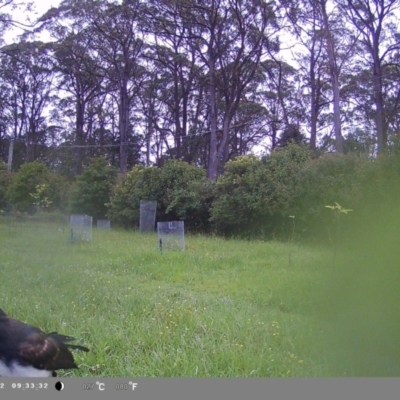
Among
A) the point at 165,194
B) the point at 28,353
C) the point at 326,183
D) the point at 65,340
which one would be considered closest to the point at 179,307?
the point at 65,340

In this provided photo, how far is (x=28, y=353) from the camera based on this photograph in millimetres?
2006

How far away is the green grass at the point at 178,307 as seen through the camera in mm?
2451

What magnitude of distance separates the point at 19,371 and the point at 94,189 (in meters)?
13.8

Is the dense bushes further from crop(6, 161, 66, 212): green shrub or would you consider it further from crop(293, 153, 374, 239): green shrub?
crop(293, 153, 374, 239): green shrub

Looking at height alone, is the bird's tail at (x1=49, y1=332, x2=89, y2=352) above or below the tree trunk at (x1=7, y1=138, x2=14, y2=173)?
below

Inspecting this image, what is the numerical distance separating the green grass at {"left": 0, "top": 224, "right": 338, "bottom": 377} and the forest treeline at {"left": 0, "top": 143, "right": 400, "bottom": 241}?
664 millimetres

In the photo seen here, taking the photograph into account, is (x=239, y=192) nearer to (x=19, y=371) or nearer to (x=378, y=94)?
Answer: (x=378, y=94)

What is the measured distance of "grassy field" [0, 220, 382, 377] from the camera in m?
2.45

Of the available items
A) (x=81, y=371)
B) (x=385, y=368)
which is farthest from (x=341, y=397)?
(x=81, y=371)

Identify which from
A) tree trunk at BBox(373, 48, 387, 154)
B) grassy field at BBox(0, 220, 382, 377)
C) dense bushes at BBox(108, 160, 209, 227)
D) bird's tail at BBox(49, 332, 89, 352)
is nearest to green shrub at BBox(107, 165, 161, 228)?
dense bushes at BBox(108, 160, 209, 227)

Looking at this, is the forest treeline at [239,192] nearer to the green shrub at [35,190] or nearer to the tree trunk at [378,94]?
the green shrub at [35,190]

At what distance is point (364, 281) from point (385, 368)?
484 millimetres

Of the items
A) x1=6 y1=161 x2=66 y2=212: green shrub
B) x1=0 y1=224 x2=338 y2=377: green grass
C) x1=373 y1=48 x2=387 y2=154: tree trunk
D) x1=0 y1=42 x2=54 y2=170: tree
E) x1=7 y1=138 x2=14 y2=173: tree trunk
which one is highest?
x1=373 y1=48 x2=387 y2=154: tree trunk

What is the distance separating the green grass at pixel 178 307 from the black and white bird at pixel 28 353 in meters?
0.20
